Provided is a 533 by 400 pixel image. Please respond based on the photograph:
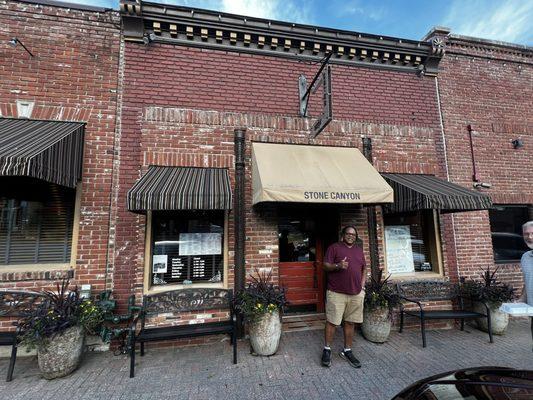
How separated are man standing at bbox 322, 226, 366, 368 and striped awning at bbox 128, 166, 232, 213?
6.07 ft

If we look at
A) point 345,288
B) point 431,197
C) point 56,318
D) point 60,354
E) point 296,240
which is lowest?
point 60,354

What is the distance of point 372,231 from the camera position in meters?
5.61

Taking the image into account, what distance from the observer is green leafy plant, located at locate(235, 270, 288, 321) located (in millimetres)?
4266

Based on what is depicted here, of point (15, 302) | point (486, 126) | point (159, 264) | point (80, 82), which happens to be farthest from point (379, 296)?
point (80, 82)

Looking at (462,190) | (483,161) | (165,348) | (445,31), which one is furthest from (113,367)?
(445,31)

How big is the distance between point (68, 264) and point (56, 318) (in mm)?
1109

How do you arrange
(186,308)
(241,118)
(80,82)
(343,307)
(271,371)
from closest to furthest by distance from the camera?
(271,371) < (343,307) < (186,308) < (80,82) < (241,118)

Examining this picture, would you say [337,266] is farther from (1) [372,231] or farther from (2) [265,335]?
(1) [372,231]

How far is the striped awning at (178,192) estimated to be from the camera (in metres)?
3.92

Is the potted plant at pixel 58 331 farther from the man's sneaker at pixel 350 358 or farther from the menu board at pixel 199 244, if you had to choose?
the man's sneaker at pixel 350 358

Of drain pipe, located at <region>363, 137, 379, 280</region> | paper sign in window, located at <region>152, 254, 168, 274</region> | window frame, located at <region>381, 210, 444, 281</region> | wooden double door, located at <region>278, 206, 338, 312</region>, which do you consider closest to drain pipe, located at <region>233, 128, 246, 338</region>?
wooden double door, located at <region>278, 206, 338, 312</region>

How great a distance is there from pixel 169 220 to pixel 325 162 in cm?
308

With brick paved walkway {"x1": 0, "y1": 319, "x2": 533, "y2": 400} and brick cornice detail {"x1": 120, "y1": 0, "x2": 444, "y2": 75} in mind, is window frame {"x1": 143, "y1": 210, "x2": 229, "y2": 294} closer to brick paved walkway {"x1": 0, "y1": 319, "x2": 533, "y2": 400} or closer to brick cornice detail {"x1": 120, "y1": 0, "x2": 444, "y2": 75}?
brick paved walkway {"x1": 0, "y1": 319, "x2": 533, "y2": 400}

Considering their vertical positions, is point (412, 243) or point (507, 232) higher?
point (507, 232)
